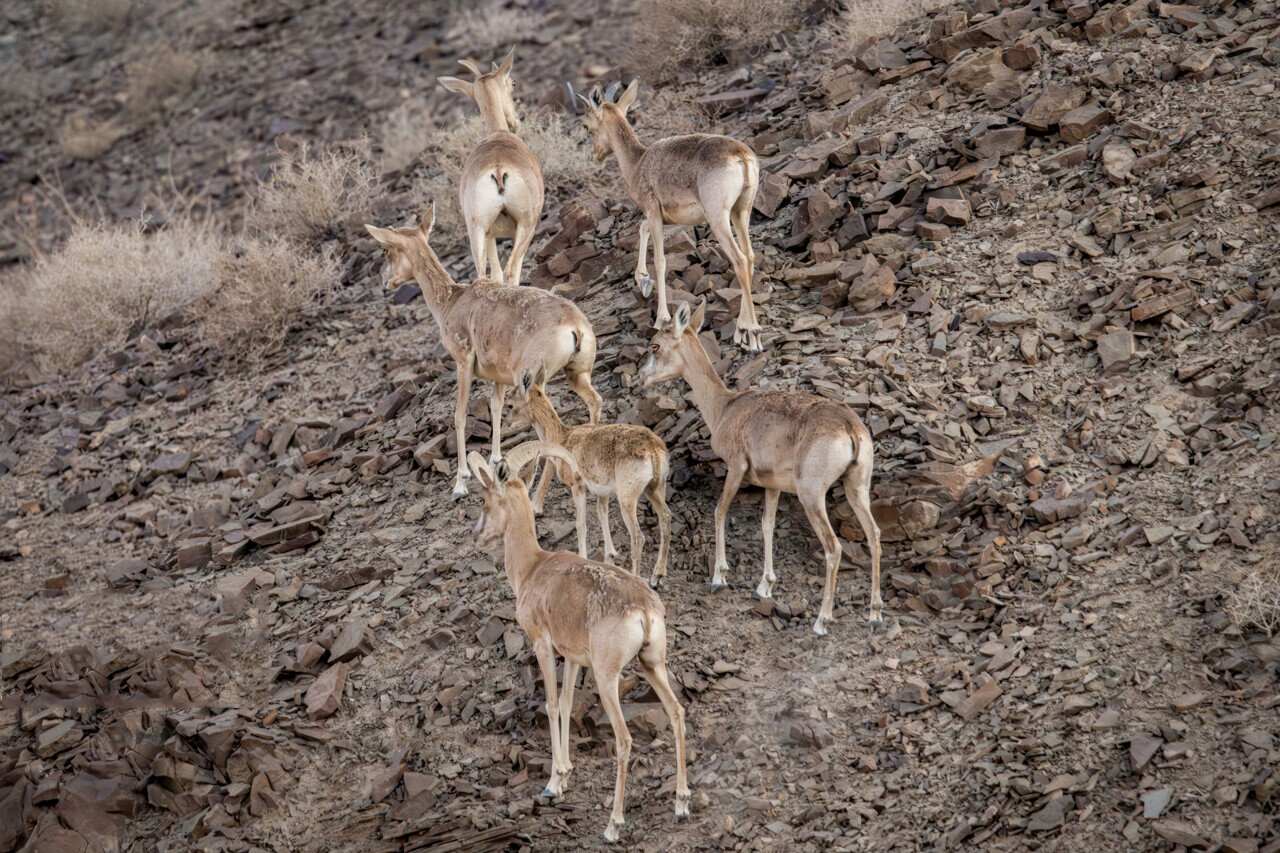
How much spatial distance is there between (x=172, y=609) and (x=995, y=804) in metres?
7.29

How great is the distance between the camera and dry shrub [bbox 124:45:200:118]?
22.8 m

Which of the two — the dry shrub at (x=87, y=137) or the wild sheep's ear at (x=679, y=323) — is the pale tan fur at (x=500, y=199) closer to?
the wild sheep's ear at (x=679, y=323)

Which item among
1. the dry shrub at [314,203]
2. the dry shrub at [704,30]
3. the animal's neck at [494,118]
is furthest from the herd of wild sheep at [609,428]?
the dry shrub at [314,203]

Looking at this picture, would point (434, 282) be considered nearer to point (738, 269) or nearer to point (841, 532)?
point (738, 269)

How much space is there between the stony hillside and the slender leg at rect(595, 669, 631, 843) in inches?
9.4

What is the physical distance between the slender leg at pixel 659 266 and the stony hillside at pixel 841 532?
0.39m

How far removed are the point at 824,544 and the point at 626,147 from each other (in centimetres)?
553

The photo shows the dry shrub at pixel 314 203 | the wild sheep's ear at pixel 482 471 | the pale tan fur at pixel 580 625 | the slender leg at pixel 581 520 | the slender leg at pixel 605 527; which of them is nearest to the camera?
the pale tan fur at pixel 580 625

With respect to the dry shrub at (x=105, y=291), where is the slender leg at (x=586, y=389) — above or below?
above

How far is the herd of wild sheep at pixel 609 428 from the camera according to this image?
6.88m

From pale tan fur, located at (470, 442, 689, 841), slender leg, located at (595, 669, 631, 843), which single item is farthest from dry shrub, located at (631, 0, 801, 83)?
slender leg, located at (595, 669, 631, 843)

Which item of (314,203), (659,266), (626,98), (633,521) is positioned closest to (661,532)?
(633,521)

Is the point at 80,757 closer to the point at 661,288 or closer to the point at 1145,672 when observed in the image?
the point at 661,288

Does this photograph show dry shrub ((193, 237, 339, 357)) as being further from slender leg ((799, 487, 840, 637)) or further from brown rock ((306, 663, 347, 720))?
slender leg ((799, 487, 840, 637))
